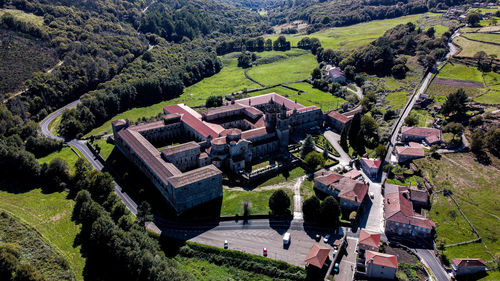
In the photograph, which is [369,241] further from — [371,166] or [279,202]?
[371,166]

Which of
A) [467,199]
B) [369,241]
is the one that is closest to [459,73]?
[467,199]

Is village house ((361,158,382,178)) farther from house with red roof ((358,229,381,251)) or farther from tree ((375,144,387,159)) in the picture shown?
house with red roof ((358,229,381,251))

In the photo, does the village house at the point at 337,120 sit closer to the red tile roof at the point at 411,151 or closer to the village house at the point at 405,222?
the red tile roof at the point at 411,151

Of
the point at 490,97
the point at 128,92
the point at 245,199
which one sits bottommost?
the point at 245,199

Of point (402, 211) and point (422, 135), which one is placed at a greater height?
point (402, 211)

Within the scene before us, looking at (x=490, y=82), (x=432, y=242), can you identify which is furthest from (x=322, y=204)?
(x=490, y=82)

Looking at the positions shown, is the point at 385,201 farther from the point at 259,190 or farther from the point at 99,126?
the point at 99,126

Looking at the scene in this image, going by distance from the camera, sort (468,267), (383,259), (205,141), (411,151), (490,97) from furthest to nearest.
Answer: (490,97) → (205,141) → (411,151) → (383,259) → (468,267)
